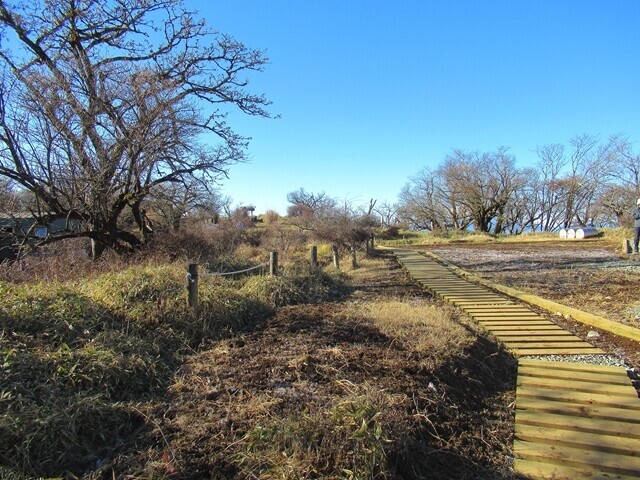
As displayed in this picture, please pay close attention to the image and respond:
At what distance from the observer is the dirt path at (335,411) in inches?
95.9

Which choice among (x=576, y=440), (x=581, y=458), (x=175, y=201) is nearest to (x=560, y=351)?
(x=576, y=440)

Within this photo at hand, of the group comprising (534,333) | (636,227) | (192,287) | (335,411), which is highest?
(636,227)

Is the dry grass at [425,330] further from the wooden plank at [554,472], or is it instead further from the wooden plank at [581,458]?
the wooden plank at [554,472]

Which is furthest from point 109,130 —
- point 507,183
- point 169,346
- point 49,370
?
point 507,183

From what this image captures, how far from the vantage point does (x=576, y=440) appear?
9.46 ft

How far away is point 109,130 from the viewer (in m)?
9.12

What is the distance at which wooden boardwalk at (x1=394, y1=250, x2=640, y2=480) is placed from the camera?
104 inches

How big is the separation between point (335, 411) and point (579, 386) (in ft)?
7.84

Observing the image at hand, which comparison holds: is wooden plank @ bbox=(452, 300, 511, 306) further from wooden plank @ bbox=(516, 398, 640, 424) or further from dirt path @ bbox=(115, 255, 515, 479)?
wooden plank @ bbox=(516, 398, 640, 424)

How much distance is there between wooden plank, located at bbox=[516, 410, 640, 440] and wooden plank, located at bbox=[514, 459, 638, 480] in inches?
17.6

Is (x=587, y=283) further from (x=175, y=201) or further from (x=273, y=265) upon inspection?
(x=175, y=201)

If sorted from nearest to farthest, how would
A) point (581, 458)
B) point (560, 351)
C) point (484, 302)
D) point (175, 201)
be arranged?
1. point (581, 458)
2. point (560, 351)
3. point (484, 302)
4. point (175, 201)

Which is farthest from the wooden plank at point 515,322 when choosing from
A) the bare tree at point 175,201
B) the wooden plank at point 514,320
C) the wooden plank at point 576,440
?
the bare tree at point 175,201

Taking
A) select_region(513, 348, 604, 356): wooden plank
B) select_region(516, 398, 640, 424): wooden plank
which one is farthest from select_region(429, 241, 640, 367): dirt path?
select_region(516, 398, 640, 424): wooden plank
